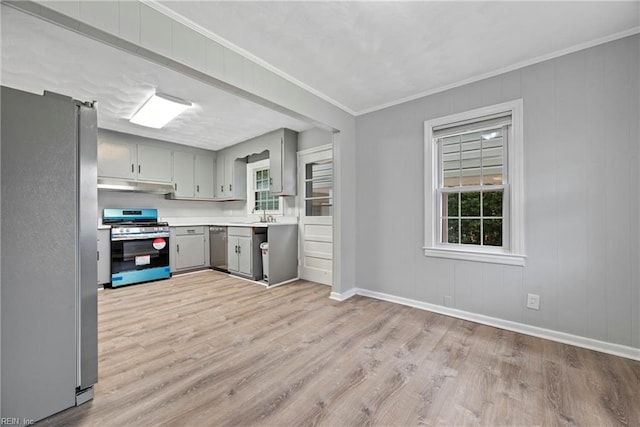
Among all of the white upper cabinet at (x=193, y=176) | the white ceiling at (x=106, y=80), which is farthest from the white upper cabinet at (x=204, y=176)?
the white ceiling at (x=106, y=80)

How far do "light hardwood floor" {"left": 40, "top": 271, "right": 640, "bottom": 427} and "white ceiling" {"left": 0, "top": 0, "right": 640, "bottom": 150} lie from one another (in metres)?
2.36

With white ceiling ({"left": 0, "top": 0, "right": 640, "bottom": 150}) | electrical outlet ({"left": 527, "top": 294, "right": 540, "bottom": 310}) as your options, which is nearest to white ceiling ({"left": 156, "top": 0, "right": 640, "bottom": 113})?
white ceiling ({"left": 0, "top": 0, "right": 640, "bottom": 150})

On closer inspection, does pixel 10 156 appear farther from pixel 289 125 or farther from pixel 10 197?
pixel 289 125

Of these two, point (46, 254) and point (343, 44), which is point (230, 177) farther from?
point (46, 254)

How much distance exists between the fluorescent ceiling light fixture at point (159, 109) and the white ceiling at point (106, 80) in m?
0.07

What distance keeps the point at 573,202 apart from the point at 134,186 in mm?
5752

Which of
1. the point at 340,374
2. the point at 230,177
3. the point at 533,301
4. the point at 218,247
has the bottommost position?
the point at 340,374

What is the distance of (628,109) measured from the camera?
2041 mm

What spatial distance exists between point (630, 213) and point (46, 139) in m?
3.93

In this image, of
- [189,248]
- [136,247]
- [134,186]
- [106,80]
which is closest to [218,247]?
[189,248]

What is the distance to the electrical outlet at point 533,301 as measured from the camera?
7.84ft

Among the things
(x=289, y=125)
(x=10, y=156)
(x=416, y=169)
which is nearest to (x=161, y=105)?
(x=289, y=125)

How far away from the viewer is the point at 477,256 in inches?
107

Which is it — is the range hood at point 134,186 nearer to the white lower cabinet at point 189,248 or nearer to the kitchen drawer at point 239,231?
the white lower cabinet at point 189,248
